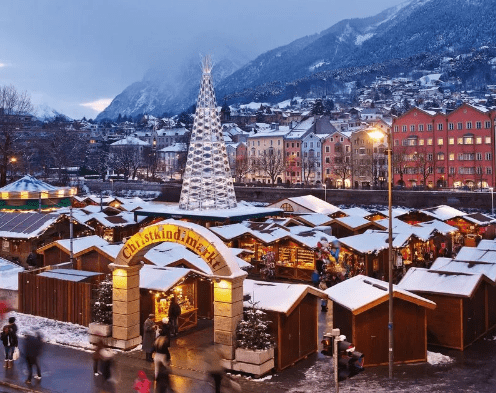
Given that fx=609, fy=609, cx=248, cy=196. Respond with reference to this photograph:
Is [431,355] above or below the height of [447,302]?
below

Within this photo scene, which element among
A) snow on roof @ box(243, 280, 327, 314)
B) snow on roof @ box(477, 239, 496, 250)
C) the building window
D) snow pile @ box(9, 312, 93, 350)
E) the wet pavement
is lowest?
the wet pavement

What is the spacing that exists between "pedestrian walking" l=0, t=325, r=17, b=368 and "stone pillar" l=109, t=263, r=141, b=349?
2442mm

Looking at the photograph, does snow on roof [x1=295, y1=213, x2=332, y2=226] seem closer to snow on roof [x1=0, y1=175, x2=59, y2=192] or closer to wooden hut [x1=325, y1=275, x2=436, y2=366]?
snow on roof [x1=0, y1=175, x2=59, y2=192]

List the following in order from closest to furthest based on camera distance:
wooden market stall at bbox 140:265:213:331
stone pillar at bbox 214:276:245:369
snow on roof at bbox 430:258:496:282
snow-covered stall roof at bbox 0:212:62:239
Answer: stone pillar at bbox 214:276:245:369 → wooden market stall at bbox 140:265:213:331 → snow on roof at bbox 430:258:496:282 → snow-covered stall roof at bbox 0:212:62:239

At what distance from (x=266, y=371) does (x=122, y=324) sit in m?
4.15

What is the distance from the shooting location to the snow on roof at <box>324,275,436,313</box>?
1418 cm

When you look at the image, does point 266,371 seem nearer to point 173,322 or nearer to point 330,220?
point 173,322

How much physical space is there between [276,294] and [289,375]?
199 centimetres

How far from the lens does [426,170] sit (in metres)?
81.9

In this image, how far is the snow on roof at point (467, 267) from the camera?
1800 cm

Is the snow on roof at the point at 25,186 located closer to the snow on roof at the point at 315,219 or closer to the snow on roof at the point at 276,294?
the snow on roof at the point at 315,219

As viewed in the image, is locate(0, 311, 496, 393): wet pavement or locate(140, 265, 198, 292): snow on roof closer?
locate(0, 311, 496, 393): wet pavement

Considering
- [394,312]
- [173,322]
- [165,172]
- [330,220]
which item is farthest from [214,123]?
[165,172]

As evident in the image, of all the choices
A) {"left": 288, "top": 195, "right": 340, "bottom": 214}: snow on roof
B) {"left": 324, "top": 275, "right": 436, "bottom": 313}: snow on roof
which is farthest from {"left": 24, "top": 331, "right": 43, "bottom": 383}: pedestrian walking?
{"left": 288, "top": 195, "right": 340, "bottom": 214}: snow on roof
